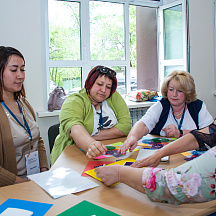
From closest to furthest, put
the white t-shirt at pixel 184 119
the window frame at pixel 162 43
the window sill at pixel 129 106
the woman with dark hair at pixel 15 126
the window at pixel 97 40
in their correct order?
the woman with dark hair at pixel 15 126 → the white t-shirt at pixel 184 119 → the window sill at pixel 129 106 → the window at pixel 97 40 → the window frame at pixel 162 43

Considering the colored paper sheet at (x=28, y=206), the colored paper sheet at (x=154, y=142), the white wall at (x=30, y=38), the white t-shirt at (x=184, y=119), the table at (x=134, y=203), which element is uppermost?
the white wall at (x=30, y=38)

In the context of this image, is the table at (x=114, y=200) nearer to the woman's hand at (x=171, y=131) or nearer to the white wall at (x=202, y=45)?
the woman's hand at (x=171, y=131)

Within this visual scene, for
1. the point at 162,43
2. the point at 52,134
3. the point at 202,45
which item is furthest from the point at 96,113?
the point at 202,45

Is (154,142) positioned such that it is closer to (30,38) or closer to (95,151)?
(95,151)

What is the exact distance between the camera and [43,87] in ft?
11.4

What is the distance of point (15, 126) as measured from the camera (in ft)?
6.20

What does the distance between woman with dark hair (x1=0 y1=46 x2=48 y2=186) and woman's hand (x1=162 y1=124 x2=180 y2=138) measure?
3.44ft

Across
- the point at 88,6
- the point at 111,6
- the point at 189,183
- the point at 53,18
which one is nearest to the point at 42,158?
the point at 189,183

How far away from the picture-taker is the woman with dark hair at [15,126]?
1.79 m

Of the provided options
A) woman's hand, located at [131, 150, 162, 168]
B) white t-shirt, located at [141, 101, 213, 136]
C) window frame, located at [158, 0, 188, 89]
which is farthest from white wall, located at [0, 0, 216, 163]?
woman's hand, located at [131, 150, 162, 168]

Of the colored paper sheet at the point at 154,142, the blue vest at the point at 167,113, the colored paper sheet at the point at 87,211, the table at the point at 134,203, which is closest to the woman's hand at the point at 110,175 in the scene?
the table at the point at 134,203

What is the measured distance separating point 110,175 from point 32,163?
1.00 meters

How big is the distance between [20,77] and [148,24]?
11.0 ft

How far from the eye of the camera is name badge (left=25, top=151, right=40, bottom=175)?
Answer: 1905 mm
